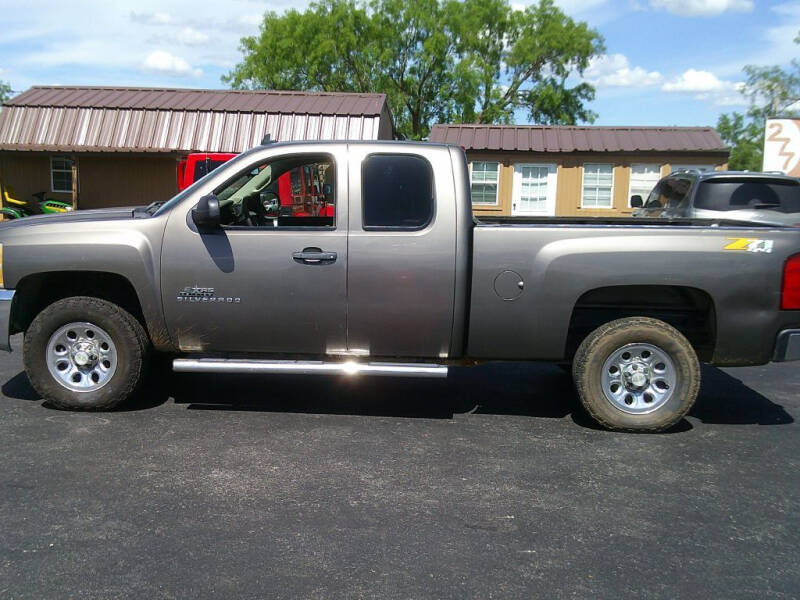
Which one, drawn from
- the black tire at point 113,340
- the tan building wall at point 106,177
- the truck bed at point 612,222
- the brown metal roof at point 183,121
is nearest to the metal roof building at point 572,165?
the brown metal roof at point 183,121

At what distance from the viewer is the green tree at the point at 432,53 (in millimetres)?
38656

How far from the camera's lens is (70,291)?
5.57 meters

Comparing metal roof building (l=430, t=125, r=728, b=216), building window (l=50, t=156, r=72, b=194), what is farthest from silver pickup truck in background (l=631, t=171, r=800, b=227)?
building window (l=50, t=156, r=72, b=194)

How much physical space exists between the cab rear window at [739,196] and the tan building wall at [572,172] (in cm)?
1203

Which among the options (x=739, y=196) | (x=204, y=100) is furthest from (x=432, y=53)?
(x=739, y=196)

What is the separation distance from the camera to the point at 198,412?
554 centimetres

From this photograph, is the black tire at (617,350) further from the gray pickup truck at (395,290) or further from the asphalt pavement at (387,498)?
the asphalt pavement at (387,498)

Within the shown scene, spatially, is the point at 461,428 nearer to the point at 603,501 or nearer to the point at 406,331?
the point at 406,331

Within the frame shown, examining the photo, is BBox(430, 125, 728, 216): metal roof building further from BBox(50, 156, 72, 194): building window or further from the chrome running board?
the chrome running board

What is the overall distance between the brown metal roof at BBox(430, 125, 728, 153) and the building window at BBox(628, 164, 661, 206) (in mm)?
556

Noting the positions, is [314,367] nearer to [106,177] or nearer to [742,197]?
[742,197]

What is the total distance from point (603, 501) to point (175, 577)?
7.43 feet

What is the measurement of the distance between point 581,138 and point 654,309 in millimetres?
17365

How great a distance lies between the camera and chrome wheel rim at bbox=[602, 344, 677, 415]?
5.22 metres
